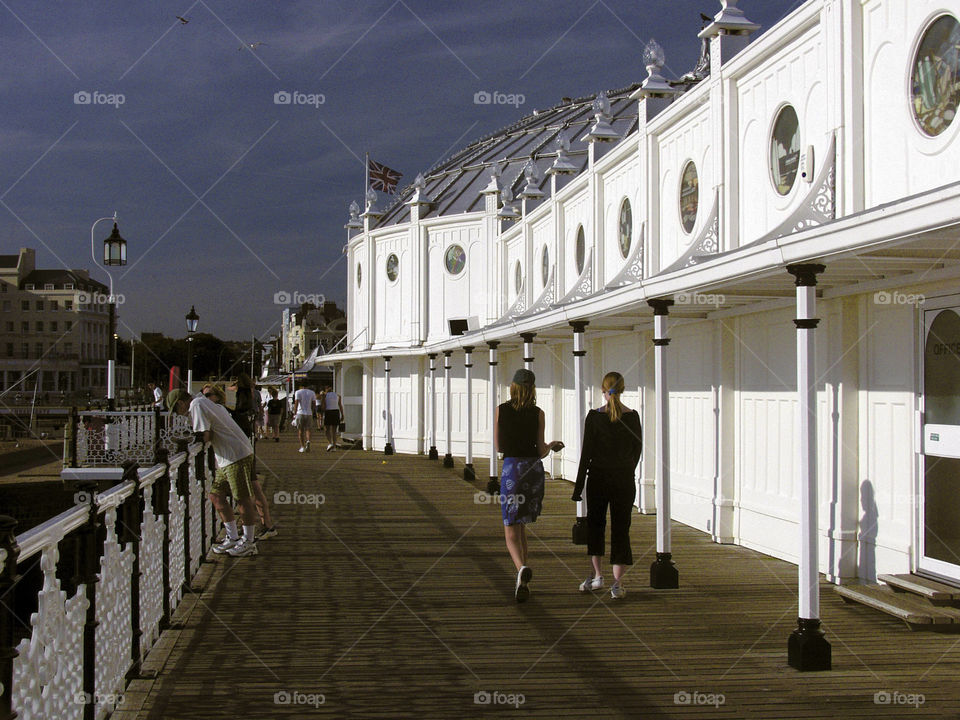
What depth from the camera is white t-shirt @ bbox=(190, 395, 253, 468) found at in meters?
9.08

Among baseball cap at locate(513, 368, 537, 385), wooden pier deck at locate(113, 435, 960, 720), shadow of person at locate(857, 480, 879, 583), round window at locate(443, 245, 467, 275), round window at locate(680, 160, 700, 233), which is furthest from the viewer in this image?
round window at locate(443, 245, 467, 275)

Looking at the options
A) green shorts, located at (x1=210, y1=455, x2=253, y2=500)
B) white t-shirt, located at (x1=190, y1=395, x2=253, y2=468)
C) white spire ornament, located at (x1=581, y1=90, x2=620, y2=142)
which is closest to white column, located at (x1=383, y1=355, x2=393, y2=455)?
white spire ornament, located at (x1=581, y1=90, x2=620, y2=142)

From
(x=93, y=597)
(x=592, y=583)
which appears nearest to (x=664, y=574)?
(x=592, y=583)

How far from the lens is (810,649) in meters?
5.95

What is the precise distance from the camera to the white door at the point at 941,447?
Answer: 7.23m

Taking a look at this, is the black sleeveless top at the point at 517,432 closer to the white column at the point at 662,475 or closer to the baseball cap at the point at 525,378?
the baseball cap at the point at 525,378

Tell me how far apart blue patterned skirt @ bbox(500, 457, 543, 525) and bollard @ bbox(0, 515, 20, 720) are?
16.2 ft

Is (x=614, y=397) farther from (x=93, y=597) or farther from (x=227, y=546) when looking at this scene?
(x=227, y=546)

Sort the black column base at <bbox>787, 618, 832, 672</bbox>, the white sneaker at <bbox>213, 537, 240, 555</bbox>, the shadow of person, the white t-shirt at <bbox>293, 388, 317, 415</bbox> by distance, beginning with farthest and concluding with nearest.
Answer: the white t-shirt at <bbox>293, 388, 317, 415</bbox> < the white sneaker at <bbox>213, 537, 240, 555</bbox> < the shadow of person < the black column base at <bbox>787, 618, 832, 672</bbox>

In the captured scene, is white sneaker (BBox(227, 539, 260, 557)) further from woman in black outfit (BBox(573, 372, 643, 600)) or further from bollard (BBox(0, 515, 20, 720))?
bollard (BBox(0, 515, 20, 720))

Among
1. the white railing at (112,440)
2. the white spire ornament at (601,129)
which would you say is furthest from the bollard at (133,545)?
the white railing at (112,440)

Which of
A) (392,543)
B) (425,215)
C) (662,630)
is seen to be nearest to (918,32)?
(662,630)

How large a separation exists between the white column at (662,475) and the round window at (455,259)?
17870 millimetres

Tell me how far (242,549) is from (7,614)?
7.10 m
